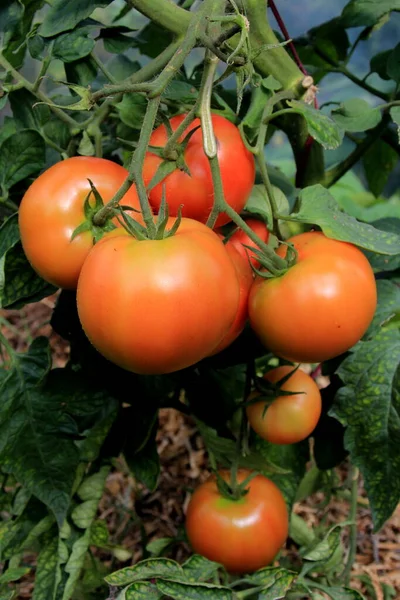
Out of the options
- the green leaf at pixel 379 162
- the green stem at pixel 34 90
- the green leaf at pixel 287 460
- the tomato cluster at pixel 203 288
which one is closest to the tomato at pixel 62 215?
the tomato cluster at pixel 203 288

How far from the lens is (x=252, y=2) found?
0.70 m

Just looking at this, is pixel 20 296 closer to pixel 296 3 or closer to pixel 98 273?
pixel 98 273

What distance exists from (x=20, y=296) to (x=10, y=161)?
0.14 metres

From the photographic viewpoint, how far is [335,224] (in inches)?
24.1

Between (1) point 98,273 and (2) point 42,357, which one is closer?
(1) point 98,273

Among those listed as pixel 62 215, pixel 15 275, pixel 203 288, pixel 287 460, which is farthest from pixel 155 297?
pixel 287 460

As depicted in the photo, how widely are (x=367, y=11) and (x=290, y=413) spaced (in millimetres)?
492

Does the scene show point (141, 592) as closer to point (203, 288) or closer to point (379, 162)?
point (203, 288)

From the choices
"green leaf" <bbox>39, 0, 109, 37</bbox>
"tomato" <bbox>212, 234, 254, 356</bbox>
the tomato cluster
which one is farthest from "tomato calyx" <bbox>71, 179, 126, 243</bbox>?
"green leaf" <bbox>39, 0, 109, 37</bbox>

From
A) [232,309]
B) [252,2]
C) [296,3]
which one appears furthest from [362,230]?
[296,3]

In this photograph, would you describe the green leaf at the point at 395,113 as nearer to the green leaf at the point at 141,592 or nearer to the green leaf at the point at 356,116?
the green leaf at the point at 356,116

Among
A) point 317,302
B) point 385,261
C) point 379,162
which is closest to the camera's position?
point 317,302

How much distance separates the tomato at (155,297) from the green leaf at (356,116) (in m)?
0.30

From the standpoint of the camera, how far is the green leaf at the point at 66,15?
2.22ft
